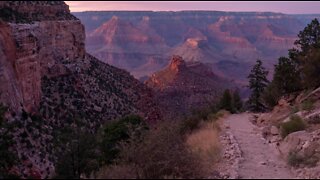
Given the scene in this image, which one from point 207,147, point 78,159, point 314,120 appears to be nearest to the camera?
point 78,159

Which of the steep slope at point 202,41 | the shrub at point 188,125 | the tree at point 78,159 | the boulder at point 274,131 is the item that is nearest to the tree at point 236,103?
the shrub at point 188,125

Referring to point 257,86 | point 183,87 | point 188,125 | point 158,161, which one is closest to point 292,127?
point 188,125

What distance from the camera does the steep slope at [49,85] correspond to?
30.8 metres

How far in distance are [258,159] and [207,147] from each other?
172cm

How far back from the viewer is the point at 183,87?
67.1 metres

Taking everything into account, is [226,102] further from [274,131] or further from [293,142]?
[293,142]

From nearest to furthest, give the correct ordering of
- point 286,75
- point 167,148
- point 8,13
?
point 167,148 < point 286,75 < point 8,13

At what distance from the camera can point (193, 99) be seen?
60.2 meters

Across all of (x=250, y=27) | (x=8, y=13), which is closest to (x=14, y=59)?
(x=8, y=13)

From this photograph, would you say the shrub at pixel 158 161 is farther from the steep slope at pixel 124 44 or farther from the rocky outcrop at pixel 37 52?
the steep slope at pixel 124 44

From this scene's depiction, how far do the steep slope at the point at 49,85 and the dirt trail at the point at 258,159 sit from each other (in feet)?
33.4

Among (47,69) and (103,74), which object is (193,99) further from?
(47,69)

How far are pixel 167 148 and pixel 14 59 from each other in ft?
75.7

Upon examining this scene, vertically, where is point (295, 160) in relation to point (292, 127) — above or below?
above
